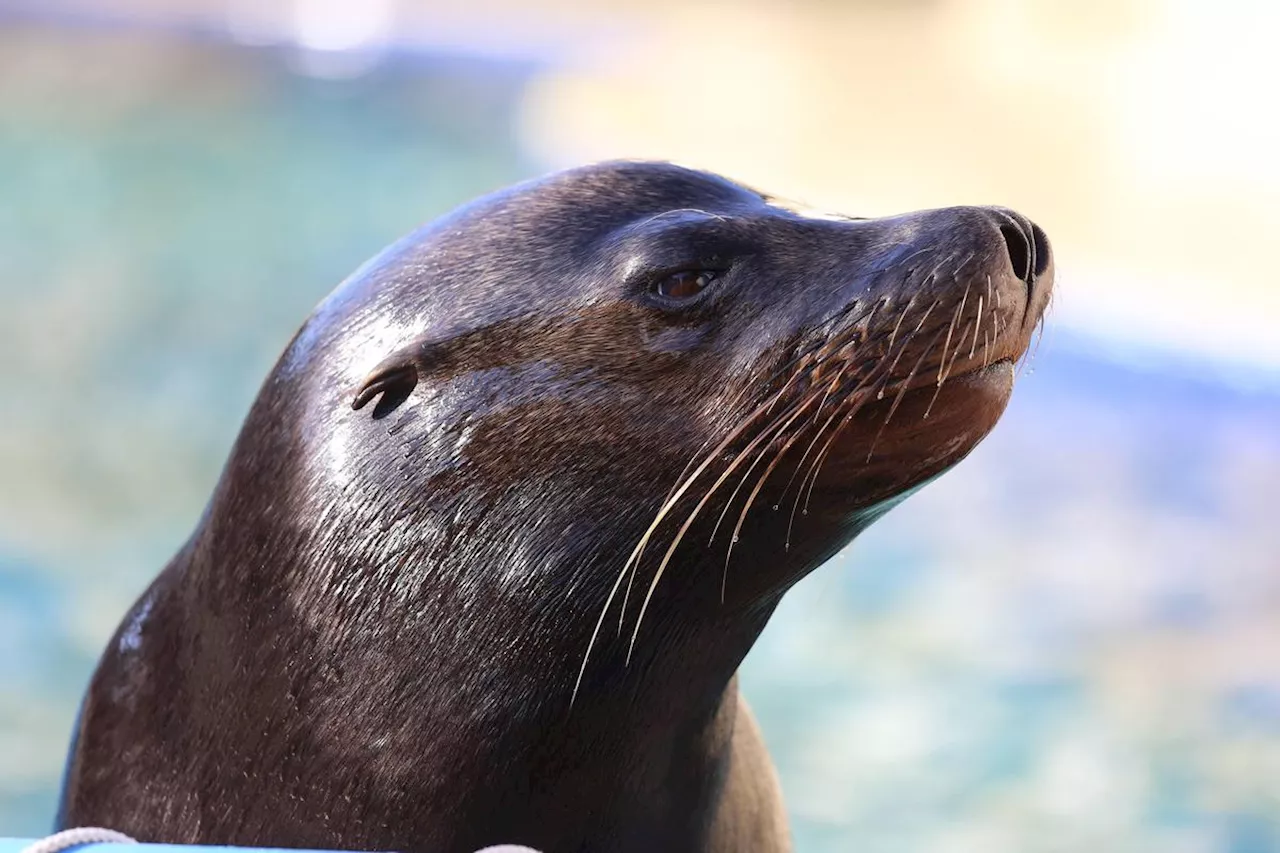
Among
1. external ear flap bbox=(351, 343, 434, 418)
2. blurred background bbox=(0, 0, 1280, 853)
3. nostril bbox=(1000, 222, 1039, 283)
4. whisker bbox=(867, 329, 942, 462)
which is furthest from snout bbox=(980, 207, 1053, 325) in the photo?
external ear flap bbox=(351, 343, 434, 418)

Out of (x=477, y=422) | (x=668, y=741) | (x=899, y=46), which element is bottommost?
(x=899, y=46)

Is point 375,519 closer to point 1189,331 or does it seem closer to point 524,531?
point 524,531

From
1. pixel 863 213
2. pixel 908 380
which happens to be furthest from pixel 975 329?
pixel 863 213

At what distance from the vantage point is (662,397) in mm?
1844

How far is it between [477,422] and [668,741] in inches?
18.0

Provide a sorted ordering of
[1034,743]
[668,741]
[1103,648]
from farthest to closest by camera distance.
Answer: [1103,648]
[1034,743]
[668,741]

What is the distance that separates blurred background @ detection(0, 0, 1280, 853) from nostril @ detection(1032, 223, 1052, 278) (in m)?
0.23

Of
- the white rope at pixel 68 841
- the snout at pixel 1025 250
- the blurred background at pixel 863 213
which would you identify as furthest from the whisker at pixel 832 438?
the white rope at pixel 68 841

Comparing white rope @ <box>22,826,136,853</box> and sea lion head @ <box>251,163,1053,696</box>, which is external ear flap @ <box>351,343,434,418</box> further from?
white rope @ <box>22,826,136,853</box>

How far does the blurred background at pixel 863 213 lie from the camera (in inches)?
215

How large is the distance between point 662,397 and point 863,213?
10125 mm

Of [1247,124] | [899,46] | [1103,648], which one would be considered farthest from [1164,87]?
[1103,648]

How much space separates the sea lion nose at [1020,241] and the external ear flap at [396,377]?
68 centimetres

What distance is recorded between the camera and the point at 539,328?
1929 mm
